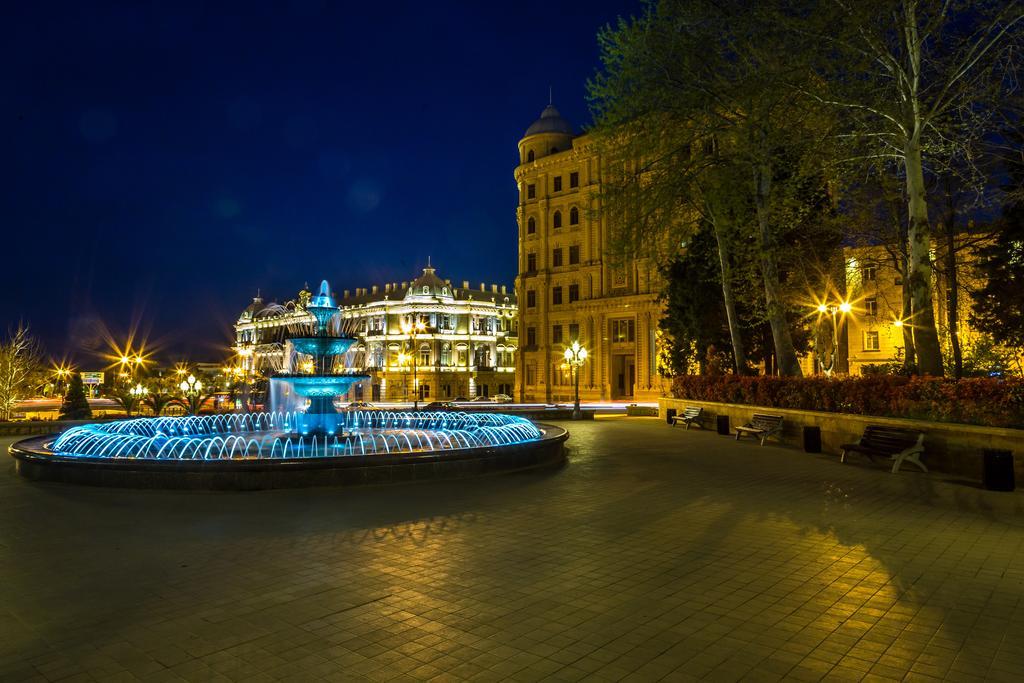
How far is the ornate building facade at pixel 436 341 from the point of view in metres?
77.0

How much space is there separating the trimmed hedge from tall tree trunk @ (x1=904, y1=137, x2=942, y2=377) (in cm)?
85

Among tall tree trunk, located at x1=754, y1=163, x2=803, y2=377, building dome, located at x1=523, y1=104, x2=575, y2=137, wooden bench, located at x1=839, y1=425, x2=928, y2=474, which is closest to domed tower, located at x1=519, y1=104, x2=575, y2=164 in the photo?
building dome, located at x1=523, y1=104, x2=575, y2=137

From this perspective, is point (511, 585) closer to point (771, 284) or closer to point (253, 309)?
point (771, 284)

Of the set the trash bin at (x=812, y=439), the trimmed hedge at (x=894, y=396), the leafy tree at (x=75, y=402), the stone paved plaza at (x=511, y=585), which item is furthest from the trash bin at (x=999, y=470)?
the leafy tree at (x=75, y=402)

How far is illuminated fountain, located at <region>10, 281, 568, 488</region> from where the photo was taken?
36.6ft

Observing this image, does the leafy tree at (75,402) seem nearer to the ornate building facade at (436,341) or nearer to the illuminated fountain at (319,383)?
the illuminated fountain at (319,383)

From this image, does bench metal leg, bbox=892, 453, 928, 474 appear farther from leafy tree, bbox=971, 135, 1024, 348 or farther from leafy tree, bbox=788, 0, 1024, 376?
leafy tree, bbox=971, 135, 1024, 348

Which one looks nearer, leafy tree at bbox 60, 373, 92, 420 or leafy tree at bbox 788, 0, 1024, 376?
leafy tree at bbox 788, 0, 1024, 376

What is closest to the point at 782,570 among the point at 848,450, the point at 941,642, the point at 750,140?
the point at 941,642

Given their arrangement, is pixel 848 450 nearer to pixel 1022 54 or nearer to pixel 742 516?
pixel 742 516

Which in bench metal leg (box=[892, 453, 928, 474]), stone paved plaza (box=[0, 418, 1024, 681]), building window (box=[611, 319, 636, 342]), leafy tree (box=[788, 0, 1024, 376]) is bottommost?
stone paved plaza (box=[0, 418, 1024, 681])

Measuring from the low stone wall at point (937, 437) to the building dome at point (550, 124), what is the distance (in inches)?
1614

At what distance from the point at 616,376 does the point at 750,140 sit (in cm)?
3162

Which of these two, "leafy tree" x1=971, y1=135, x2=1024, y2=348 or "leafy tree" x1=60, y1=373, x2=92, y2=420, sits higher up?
"leafy tree" x1=971, y1=135, x2=1024, y2=348
